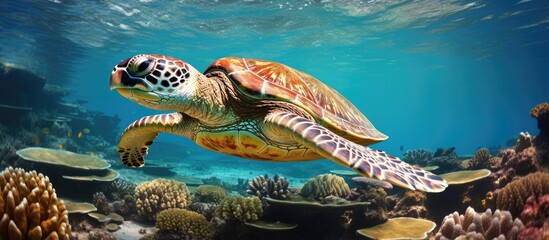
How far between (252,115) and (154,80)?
117 centimetres

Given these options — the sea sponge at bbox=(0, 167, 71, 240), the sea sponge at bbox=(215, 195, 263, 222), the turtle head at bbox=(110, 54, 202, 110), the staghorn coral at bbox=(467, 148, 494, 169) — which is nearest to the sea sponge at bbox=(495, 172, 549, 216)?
the staghorn coral at bbox=(467, 148, 494, 169)

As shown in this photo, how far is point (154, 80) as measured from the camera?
286 centimetres

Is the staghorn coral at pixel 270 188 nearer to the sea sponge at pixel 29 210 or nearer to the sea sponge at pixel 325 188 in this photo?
the sea sponge at pixel 325 188

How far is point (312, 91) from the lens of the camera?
4.00m

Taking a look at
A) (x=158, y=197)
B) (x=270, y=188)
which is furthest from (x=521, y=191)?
(x=158, y=197)

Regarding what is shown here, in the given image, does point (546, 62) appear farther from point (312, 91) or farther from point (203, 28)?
point (312, 91)

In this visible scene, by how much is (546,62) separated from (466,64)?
25.4 feet

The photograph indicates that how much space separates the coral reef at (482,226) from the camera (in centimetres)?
291

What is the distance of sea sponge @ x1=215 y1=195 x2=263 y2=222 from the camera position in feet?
14.4

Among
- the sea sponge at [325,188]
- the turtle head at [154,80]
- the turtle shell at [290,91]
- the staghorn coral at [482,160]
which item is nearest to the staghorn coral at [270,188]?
the sea sponge at [325,188]

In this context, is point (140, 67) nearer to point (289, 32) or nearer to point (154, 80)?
point (154, 80)

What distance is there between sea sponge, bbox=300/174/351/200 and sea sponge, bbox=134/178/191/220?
101 inches

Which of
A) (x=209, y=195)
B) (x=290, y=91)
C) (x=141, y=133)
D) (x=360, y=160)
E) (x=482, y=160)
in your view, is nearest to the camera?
(x=360, y=160)

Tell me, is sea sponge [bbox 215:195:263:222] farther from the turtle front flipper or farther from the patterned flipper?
the turtle front flipper
